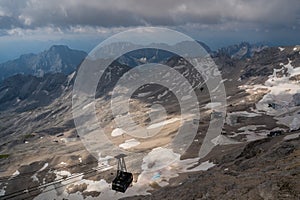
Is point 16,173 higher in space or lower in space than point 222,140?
lower

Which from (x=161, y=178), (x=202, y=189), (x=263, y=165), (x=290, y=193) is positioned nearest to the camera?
(x=290, y=193)

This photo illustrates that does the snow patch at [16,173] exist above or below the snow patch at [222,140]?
below

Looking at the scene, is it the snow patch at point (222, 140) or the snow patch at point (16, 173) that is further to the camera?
the snow patch at point (16, 173)

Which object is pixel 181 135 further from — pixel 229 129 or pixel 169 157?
pixel 169 157

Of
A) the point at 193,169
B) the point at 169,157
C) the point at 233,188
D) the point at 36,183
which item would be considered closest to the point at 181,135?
the point at 169,157

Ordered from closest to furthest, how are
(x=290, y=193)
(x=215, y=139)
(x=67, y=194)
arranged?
(x=290, y=193) → (x=67, y=194) → (x=215, y=139)

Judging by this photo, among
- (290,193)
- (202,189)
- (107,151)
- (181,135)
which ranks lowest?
(107,151)

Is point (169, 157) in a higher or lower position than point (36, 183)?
higher

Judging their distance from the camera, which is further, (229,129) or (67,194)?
(229,129)

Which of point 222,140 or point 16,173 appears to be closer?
point 222,140

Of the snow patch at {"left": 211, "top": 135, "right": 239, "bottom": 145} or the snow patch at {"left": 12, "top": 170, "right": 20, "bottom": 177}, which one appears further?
the snow patch at {"left": 12, "top": 170, "right": 20, "bottom": 177}

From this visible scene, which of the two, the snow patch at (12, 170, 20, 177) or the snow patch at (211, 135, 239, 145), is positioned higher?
the snow patch at (211, 135, 239, 145)
